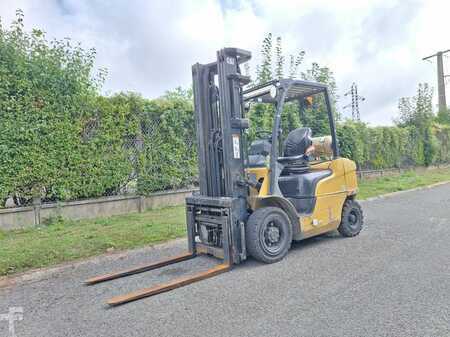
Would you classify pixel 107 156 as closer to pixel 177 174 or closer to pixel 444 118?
pixel 177 174

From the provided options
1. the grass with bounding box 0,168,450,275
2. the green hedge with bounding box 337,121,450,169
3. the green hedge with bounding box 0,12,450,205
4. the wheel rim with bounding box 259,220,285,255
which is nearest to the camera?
the wheel rim with bounding box 259,220,285,255

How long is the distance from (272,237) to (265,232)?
15 centimetres

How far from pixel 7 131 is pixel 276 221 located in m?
5.44

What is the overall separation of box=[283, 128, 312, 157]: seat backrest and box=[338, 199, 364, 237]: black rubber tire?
1.39 meters

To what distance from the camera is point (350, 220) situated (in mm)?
5992

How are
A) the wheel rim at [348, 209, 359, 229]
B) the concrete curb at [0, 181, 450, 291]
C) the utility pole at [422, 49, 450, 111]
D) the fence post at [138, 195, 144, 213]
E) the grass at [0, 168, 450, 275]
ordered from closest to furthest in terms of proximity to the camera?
the concrete curb at [0, 181, 450, 291], the grass at [0, 168, 450, 275], the wheel rim at [348, 209, 359, 229], the fence post at [138, 195, 144, 213], the utility pole at [422, 49, 450, 111]

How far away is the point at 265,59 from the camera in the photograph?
12.3 m

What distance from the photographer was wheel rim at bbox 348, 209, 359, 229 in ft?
19.6

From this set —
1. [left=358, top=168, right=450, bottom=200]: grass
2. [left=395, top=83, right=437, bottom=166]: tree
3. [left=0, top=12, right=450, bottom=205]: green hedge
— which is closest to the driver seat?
[left=0, top=12, right=450, bottom=205]: green hedge

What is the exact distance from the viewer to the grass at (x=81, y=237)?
16.0 feet

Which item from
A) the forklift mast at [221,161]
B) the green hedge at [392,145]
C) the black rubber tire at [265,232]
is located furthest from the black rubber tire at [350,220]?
the green hedge at [392,145]

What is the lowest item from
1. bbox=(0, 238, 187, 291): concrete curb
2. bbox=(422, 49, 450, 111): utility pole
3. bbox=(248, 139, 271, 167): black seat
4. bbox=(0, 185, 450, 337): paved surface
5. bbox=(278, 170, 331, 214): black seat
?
bbox=(0, 185, 450, 337): paved surface

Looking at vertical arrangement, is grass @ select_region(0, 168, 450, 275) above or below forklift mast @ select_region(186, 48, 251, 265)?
below

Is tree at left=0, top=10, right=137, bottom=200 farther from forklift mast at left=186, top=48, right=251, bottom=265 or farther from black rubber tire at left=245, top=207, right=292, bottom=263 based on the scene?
black rubber tire at left=245, top=207, right=292, bottom=263
